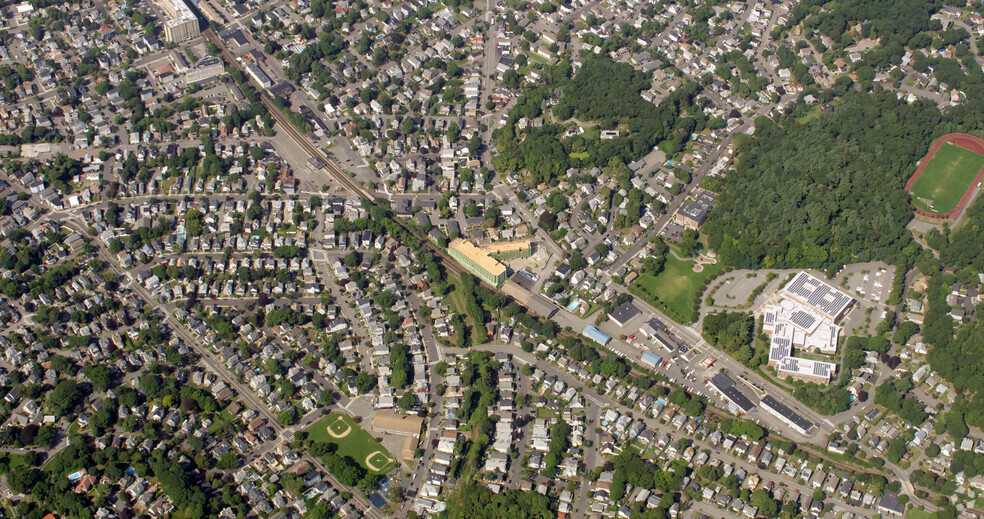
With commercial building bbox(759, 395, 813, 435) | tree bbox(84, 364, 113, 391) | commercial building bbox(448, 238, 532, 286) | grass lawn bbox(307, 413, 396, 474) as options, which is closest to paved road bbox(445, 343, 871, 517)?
commercial building bbox(759, 395, 813, 435)

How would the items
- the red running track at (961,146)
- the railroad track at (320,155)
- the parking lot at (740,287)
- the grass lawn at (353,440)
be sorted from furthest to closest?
the red running track at (961,146)
the railroad track at (320,155)
the parking lot at (740,287)
the grass lawn at (353,440)

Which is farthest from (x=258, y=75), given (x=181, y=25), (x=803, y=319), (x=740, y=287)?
(x=803, y=319)

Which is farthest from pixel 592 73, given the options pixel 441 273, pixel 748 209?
pixel 441 273

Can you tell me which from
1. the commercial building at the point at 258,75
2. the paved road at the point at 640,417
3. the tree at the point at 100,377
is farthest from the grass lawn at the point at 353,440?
the commercial building at the point at 258,75

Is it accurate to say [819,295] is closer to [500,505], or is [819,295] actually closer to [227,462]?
[500,505]

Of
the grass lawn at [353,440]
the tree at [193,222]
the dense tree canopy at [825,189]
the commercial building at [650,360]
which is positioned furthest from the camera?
the tree at [193,222]

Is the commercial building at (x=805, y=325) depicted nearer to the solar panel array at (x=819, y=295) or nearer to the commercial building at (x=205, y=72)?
the solar panel array at (x=819, y=295)
